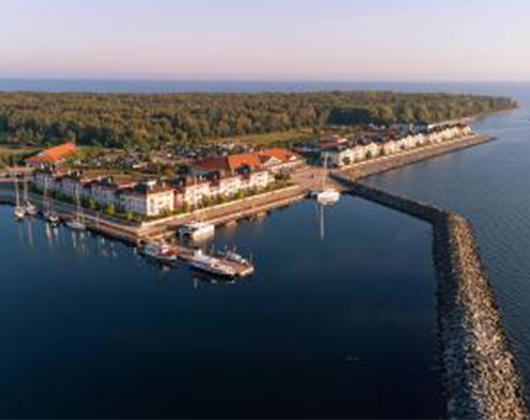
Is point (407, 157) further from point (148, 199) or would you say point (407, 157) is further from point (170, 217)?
point (148, 199)

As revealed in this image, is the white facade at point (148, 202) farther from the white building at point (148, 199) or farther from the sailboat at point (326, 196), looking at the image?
the sailboat at point (326, 196)

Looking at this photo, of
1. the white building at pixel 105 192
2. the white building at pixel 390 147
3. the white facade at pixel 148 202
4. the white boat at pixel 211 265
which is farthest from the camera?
the white building at pixel 390 147

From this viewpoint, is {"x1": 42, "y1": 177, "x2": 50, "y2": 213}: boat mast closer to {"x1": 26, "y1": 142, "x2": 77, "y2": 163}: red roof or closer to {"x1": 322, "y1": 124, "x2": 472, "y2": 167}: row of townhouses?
{"x1": 26, "y1": 142, "x2": 77, "y2": 163}: red roof

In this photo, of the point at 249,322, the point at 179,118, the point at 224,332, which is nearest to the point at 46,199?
the point at 249,322

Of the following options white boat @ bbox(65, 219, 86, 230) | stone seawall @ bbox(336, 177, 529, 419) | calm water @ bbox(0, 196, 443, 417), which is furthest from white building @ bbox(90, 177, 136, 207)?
stone seawall @ bbox(336, 177, 529, 419)

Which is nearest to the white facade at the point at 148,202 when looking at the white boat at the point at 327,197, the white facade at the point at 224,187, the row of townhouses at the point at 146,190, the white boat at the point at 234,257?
the row of townhouses at the point at 146,190

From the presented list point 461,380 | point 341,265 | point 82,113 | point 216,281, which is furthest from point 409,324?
point 82,113

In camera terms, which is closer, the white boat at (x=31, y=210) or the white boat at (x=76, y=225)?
the white boat at (x=76, y=225)
